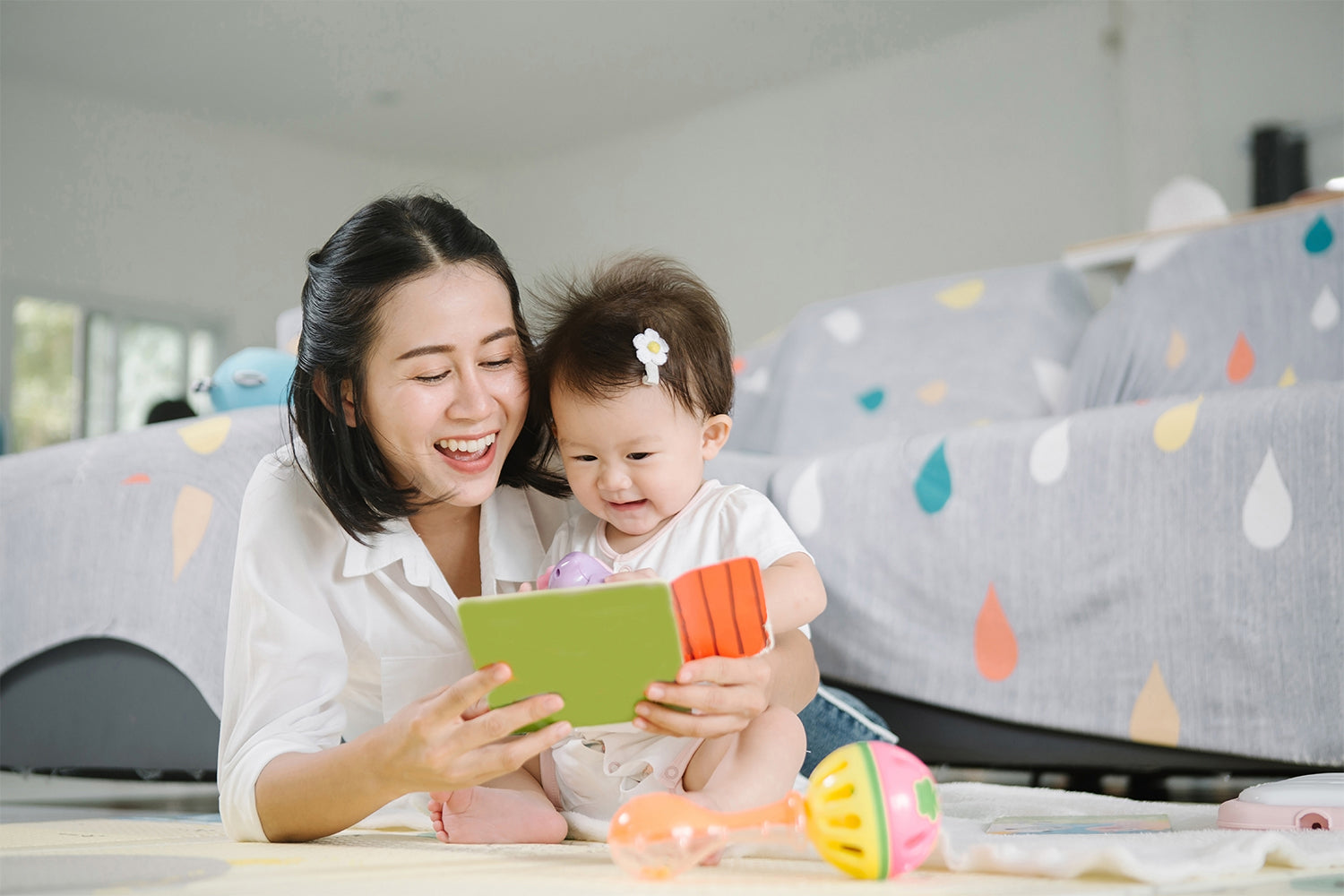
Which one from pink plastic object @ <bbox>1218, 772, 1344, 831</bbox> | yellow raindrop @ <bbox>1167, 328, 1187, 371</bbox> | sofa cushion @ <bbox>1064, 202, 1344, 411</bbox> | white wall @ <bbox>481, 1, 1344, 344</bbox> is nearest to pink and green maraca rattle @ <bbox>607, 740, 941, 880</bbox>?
pink plastic object @ <bbox>1218, 772, 1344, 831</bbox>

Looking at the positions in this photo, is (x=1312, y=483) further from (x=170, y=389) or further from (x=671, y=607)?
(x=170, y=389)

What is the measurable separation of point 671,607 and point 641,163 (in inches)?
217

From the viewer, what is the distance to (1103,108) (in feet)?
14.3

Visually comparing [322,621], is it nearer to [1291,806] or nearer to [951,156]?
[1291,806]

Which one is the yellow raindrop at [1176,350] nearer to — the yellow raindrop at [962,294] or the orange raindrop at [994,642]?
the yellow raindrop at [962,294]

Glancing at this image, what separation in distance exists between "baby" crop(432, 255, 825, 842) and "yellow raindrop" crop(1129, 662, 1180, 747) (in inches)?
19.6

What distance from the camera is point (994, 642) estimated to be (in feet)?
4.72

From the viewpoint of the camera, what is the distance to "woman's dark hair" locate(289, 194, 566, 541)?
1.11 metres

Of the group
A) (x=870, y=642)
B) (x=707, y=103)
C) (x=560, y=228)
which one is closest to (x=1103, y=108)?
(x=707, y=103)

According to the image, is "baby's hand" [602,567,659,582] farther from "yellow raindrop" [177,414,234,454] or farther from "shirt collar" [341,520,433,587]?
"yellow raindrop" [177,414,234,454]

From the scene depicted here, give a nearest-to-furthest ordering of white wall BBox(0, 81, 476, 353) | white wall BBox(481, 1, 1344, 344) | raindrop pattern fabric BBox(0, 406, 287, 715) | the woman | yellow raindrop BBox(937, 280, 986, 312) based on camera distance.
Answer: the woman → raindrop pattern fabric BBox(0, 406, 287, 715) → yellow raindrop BBox(937, 280, 986, 312) → white wall BBox(481, 1, 1344, 344) → white wall BBox(0, 81, 476, 353)

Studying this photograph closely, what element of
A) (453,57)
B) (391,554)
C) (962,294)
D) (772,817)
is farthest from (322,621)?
(453,57)

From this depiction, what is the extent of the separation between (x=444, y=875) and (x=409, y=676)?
45cm

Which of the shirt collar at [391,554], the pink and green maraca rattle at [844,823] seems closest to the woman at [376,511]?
the shirt collar at [391,554]
